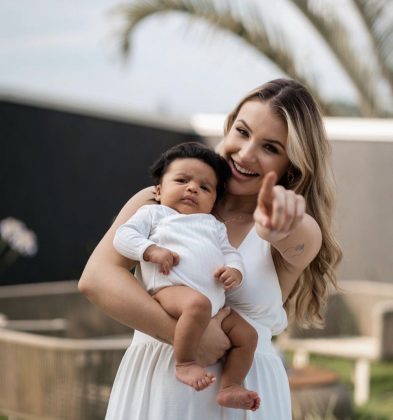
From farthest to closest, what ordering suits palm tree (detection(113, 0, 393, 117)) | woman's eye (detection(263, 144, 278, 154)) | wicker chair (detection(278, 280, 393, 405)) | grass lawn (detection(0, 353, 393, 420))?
palm tree (detection(113, 0, 393, 117)) → wicker chair (detection(278, 280, 393, 405)) → grass lawn (detection(0, 353, 393, 420)) → woman's eye (detection(263, 144, 278, 154))

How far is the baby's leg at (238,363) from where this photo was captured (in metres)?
2.21

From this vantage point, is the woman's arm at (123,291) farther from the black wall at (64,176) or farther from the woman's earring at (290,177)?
the black wall at (64,176)

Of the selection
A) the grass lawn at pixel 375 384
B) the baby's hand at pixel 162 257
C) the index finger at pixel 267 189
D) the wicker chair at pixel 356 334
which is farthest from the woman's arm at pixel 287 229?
the wicker chair at pixel 356 334

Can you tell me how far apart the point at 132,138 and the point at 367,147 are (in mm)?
2551

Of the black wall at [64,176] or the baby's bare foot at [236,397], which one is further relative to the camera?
the black wall at [64,176]

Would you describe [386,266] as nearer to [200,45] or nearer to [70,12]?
[200,45]

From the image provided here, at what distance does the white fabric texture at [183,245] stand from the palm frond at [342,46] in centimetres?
768

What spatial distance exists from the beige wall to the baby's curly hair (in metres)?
7.73

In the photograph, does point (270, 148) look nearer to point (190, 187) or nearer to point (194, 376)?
point (190, 187)

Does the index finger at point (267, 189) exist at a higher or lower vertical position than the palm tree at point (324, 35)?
lower

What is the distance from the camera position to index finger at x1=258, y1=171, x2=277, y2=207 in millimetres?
1919

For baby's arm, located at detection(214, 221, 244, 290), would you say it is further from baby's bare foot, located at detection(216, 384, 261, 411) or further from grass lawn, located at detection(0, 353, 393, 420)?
→ grass lawn, located at detection(0, 353, 393, 420)

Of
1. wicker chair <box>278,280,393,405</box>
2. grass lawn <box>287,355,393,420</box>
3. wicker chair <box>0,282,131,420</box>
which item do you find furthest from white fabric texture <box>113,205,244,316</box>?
wicker chair <box>278,280,393,405</box>

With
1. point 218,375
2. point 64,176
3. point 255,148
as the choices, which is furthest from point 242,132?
point 64,176
